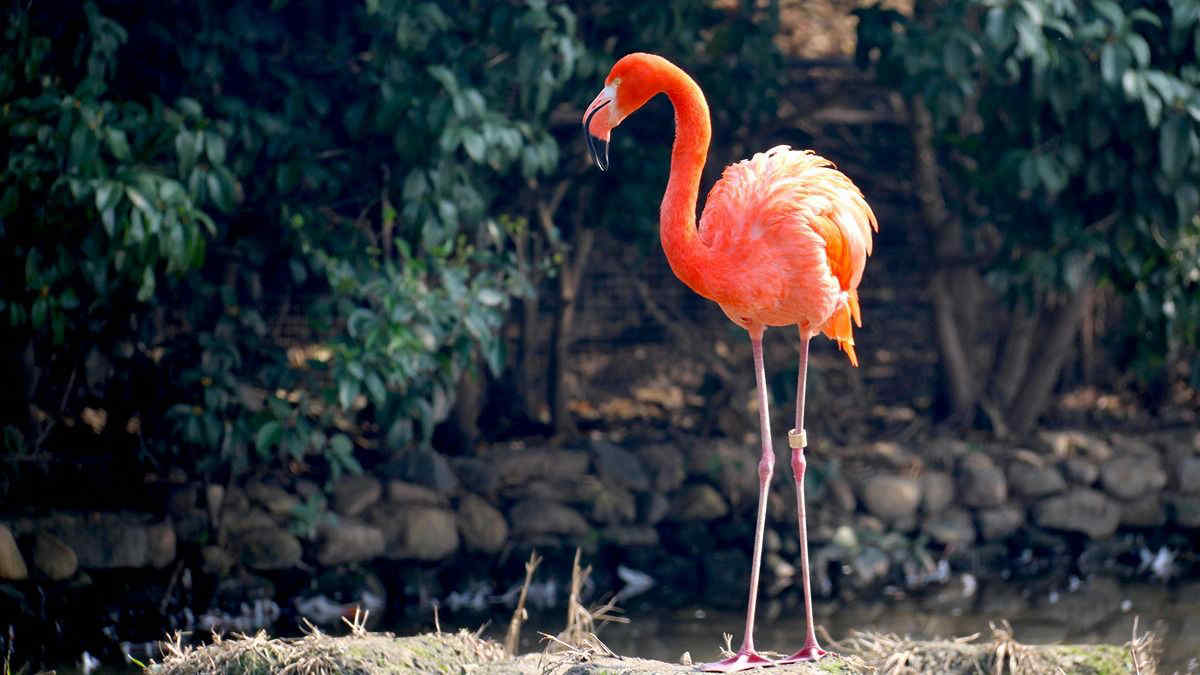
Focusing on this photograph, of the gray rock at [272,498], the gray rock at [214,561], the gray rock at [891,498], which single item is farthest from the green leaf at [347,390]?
the gray rock at [891,498]

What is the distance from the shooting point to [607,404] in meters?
8.31

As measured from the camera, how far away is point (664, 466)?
7.58 m

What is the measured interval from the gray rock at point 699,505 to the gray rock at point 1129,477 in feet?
6.92

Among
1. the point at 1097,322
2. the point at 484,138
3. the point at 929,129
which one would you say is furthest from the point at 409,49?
the point at 1097,322

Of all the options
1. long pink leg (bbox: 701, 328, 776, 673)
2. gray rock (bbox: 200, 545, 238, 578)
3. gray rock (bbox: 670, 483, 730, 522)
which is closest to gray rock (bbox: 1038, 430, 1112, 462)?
gray rock (bbox: 670, 483, 730, 522)

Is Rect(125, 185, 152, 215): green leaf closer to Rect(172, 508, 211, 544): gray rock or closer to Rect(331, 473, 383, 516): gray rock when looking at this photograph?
Rect(172, 508, 211, 544): gray rock

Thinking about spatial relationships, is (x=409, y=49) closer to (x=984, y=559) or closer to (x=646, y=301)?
(x=646, y=301)

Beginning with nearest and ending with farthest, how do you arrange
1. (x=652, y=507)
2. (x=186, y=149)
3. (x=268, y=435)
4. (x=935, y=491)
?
(x=186, y=149), (x=268, y=435), (x=652, y=507), (x=935, y=491)

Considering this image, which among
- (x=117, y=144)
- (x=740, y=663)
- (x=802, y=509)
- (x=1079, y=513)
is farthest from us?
(x=1079, y=513)

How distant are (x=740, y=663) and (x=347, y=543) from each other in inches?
132

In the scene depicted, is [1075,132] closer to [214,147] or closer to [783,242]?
[783,242]

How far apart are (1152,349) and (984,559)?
1.38m

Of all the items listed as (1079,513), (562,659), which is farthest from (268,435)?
(1079,513)

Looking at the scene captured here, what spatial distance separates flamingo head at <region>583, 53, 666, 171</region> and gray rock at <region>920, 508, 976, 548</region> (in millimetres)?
4293
